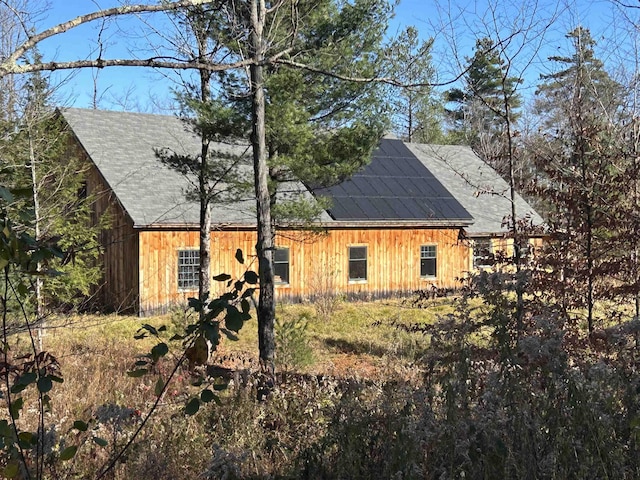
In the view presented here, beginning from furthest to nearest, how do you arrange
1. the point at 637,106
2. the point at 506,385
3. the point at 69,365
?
1. the point at 69,365
2. the point at 637,106
3. the point at 506,385

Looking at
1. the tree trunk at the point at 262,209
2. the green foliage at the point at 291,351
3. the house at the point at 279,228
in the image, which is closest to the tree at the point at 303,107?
the tree trunk at the point at 262,209

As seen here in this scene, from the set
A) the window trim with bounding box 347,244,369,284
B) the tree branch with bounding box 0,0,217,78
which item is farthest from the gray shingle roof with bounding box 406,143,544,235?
the tree branch with bounding box 0,0,217,78

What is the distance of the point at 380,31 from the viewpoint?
13.8 m

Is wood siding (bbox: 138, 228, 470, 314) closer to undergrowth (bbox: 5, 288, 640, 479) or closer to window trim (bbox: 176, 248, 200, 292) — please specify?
window trim (bbox: 176, 248, 200, 292)

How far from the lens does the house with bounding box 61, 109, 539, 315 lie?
18.5m

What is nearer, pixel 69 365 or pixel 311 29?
pixel 69 365

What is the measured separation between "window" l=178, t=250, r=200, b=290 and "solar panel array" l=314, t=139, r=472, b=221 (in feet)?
15.7

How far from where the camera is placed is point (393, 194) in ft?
76.5

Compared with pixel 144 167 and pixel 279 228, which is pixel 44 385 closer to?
pixel 279 228

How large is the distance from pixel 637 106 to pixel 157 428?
315 inches

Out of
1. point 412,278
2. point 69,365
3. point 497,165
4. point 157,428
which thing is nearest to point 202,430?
point 157,428

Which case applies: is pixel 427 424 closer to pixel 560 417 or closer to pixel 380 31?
pixel 560 417

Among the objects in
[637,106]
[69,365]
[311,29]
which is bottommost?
[69,365]

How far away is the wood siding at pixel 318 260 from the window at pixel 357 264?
144 mm
